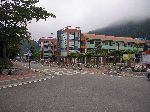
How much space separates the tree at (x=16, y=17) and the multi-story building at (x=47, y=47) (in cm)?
10063

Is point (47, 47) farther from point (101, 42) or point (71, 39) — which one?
point (101, 42)

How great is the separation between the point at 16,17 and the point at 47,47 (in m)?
111

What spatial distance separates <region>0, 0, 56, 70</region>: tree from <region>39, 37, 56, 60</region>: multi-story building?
101 m

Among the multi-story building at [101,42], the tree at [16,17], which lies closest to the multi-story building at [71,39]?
the multi-story building at [101,42]

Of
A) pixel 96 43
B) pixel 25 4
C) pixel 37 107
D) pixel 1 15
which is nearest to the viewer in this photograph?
pixel 37 107

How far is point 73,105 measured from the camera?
13.0 m

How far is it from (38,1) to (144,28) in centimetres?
13648

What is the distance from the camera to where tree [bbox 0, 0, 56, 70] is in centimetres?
3409

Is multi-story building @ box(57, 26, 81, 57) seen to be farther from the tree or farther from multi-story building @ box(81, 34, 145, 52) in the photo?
the tree

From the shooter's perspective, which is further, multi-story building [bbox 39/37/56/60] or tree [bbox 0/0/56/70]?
multi-story building [bbox 39/37/56/60]

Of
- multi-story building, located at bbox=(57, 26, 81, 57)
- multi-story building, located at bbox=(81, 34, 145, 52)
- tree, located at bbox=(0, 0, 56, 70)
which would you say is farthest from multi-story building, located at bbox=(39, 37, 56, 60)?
tree, located at bbox=(0, 0, 56, 70)

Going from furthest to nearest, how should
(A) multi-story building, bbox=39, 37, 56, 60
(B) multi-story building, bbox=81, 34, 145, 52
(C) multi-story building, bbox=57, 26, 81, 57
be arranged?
1. (A) multi-story building, bbox=39, 37, 56, 60
2. (B) multi-story building, bbox=81, 34, 145, 52
3. (C) multi-story building, bbox=57, 26, 81, 57

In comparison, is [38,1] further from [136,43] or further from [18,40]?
[136,43]

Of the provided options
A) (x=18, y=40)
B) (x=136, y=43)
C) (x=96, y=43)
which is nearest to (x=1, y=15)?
(x=18, y=40)
